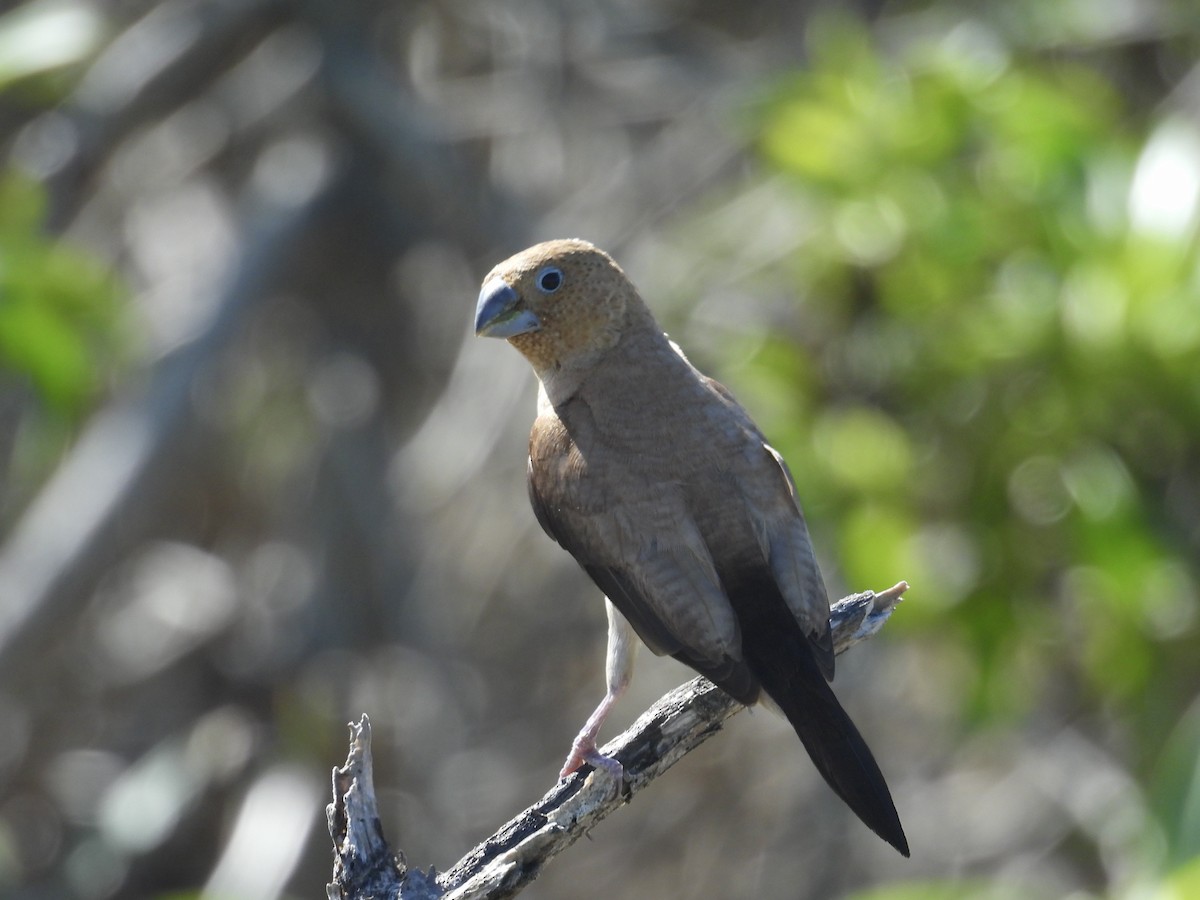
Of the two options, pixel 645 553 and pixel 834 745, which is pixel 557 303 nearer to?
pixel 645 553

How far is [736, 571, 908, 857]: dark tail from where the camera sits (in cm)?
390

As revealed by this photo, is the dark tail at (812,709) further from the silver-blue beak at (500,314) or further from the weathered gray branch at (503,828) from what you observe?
the silver-blue beak at (500,314)

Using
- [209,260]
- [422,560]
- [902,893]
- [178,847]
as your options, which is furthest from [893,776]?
[902,893]

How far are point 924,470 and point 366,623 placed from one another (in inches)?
118

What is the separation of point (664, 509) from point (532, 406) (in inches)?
162

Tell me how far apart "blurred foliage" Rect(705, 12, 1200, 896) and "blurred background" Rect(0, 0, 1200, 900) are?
0.06 feet

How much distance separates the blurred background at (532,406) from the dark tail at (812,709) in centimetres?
197

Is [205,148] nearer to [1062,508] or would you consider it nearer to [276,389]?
[276,389]

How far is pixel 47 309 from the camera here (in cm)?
557

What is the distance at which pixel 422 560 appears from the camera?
323 inches

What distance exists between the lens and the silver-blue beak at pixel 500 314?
4711mm

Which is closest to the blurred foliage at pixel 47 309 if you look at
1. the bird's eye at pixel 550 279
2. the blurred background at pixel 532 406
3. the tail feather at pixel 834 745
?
the blurred background at pixel 532 406

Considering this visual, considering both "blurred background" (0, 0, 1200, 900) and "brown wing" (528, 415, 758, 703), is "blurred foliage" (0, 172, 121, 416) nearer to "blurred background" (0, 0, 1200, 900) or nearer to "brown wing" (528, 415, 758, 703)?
"blurred background" (0, 0, 1200, 900)

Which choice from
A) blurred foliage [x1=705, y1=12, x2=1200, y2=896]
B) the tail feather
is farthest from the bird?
blurred foliage [x1=705, y1=12, x2=1200, y2=896]
